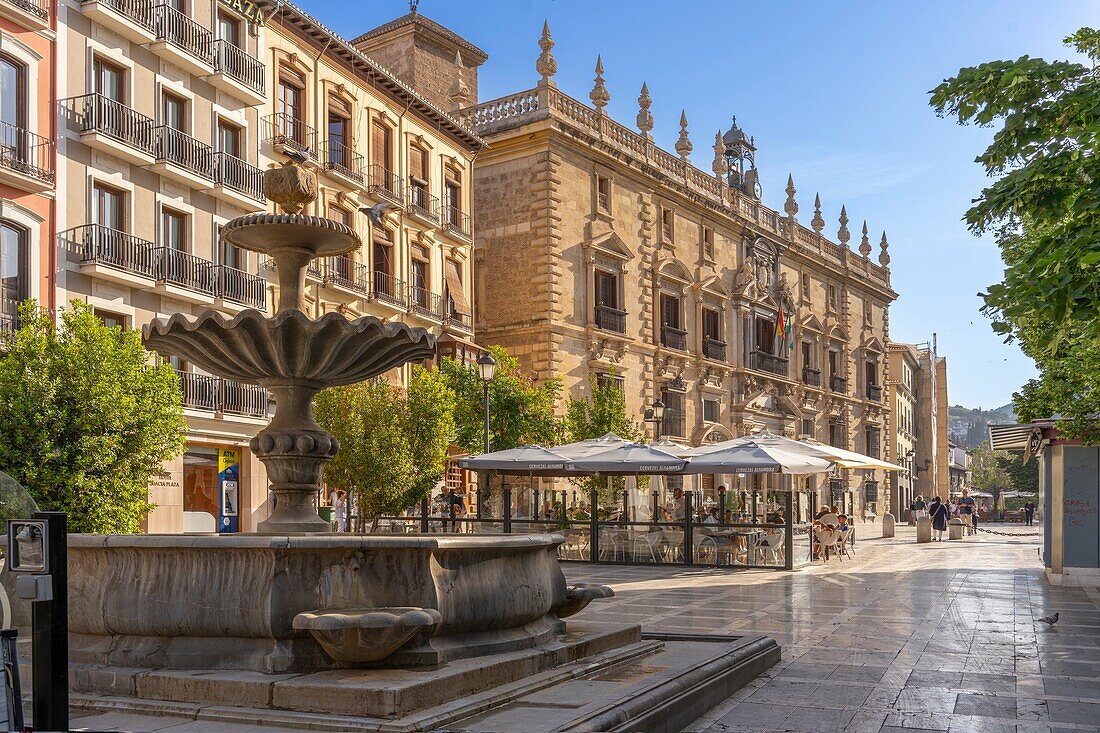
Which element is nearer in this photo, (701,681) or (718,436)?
(701,681)

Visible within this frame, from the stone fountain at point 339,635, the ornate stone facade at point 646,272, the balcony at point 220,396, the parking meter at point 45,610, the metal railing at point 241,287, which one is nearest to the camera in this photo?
the parking meter at point 45,610

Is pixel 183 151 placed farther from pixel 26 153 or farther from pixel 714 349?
pixel 714 349

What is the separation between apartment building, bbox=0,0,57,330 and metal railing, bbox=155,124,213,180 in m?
2.54

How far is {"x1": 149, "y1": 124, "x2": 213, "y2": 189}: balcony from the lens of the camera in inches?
921

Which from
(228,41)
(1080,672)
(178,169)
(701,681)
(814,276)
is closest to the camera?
(701,681)

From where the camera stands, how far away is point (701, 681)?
7352 mm

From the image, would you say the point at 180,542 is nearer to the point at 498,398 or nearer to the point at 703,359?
the point at 498,398

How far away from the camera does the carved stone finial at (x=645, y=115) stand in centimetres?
3822

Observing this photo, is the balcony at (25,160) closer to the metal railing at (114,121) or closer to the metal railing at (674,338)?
the metal railing at (114,121)

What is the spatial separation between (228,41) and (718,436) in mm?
23244

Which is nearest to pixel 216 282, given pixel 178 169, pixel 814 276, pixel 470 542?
pixel 178 169

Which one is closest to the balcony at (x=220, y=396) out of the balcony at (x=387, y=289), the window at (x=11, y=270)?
the window at (x=11, y=270)

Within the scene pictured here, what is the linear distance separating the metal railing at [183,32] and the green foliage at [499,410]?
9.59 metres

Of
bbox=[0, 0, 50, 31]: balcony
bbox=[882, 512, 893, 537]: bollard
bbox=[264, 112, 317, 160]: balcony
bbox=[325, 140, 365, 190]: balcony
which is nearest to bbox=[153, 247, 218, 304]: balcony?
bbox=[264, 112, 317, 160]: balcony
